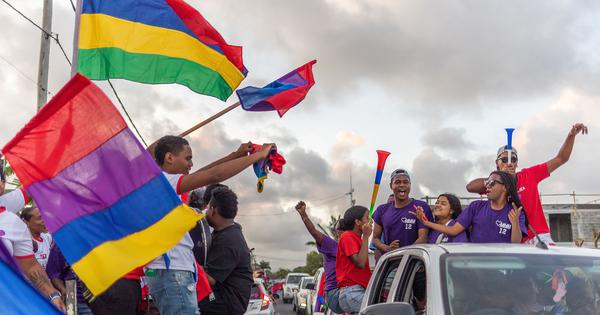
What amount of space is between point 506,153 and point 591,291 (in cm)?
290

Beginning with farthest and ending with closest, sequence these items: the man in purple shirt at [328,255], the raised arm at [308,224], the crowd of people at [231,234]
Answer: the raised arm at [308,224] → the man in purple shirt at [328,255] → the crowd of people at [231,234]

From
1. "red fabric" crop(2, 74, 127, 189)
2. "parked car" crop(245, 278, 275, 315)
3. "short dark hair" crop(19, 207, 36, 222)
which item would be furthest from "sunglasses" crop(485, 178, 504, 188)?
"parked car" crop(245, 278, 275, 315)

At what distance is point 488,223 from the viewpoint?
6.30 metres

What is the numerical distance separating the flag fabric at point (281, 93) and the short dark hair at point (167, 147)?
1519mm

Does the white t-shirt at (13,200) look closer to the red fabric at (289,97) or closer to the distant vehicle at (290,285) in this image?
the red fabric at (289,97)

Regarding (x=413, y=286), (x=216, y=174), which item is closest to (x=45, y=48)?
(x=216, y=174)

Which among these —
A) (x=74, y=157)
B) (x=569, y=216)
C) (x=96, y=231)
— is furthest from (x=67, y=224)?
(x=569, y=216)

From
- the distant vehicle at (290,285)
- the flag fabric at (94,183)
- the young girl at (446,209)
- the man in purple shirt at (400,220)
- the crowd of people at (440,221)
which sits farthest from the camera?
the distant vehicle at (290,285)

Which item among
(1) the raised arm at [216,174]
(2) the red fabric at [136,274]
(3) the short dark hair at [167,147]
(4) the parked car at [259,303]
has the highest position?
(3) the short dark hair at [167,147]

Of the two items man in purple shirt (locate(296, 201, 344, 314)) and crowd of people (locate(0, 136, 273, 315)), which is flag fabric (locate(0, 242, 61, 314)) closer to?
crowd of people (locate(0, 136, 273, 315))

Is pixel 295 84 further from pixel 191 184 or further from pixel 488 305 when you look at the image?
pixel 488 305

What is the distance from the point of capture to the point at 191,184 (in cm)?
448

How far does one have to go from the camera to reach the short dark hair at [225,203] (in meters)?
5.74

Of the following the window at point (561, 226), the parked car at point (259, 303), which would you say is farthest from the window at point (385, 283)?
the window at point (561, 226)
